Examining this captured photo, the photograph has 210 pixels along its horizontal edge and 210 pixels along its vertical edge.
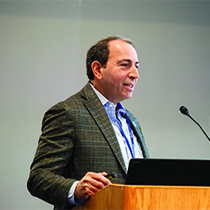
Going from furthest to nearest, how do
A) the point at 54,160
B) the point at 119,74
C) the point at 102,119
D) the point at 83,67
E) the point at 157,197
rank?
1. the point at 83,67
2. the point at 119,74
3. the point at 102,119
4. the point at 54,160
5. the point at 157,197

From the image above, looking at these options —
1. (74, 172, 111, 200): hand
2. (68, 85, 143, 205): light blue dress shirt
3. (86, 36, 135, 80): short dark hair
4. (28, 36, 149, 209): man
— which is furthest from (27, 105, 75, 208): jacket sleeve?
(86, 36, 135, 80): short dark hair

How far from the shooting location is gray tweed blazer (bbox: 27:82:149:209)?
1.64 metres

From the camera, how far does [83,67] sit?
12.1 ft

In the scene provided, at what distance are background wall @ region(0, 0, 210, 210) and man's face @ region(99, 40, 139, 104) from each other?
63.4 inches

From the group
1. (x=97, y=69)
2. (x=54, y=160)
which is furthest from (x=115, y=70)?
(x=54, y=160)

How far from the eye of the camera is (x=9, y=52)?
11.8ft

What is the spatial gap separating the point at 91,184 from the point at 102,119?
556 mm

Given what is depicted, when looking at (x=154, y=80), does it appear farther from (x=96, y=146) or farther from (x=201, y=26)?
(x=96, y=146)

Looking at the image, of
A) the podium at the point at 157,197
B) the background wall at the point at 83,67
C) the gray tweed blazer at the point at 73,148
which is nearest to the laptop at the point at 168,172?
the podium at the point at 157,197

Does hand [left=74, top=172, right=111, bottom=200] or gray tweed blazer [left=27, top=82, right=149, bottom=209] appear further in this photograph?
gray tweed blazer [left=27, top=82, right=149, bottom=209]

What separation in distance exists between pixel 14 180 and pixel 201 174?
2.72 m

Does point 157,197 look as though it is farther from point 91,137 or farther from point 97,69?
point 97,69

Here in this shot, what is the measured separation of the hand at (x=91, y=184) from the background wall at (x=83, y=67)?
226cm

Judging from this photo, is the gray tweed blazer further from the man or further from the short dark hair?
the short dark hair
